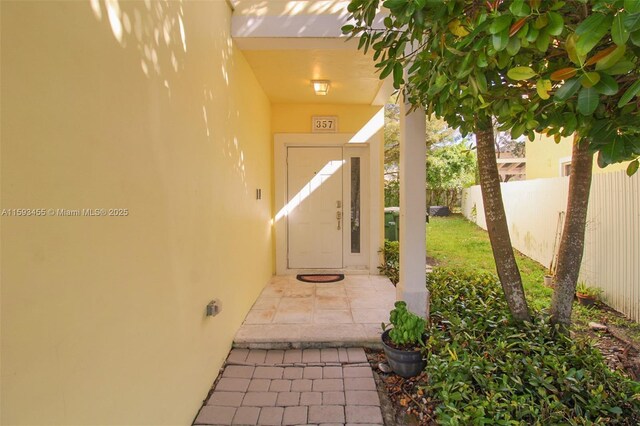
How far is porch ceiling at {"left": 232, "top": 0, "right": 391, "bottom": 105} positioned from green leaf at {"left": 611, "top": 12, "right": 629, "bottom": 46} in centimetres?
250

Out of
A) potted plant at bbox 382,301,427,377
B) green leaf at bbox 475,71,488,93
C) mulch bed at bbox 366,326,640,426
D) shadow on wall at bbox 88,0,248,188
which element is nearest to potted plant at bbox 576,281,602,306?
mulch bed at bbox 366,326,640,426

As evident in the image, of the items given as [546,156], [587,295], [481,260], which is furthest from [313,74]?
[546,156]

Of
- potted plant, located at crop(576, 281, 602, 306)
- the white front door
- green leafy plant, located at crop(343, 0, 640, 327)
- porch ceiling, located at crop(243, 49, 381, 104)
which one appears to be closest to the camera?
green leafy plant, located at crop(343, 0, 640, 327)

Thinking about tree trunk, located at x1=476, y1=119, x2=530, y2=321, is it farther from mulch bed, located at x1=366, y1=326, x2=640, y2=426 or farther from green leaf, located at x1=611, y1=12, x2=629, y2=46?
green leaf, located at x1=611, y1=12, x2=629, y2=46

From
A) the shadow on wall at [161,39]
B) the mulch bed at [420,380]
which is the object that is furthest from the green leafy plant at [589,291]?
the shadow on wall at [161,39]

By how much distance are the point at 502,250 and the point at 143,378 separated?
265 cm

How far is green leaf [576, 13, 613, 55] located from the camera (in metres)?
0.93

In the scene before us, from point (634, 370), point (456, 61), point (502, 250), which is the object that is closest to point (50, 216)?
point (456, 61)

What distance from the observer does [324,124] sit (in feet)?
16.8

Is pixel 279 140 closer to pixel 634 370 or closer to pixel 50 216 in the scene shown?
pixel 50 216

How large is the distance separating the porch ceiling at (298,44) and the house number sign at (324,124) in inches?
33.9

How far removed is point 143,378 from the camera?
151cm

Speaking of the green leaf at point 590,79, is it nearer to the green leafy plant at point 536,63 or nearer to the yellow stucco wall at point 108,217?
the green leafy plant at point 536,63

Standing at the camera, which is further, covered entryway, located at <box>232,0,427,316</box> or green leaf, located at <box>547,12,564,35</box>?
covered entryway, located at <box>232,0,427,316</box>
